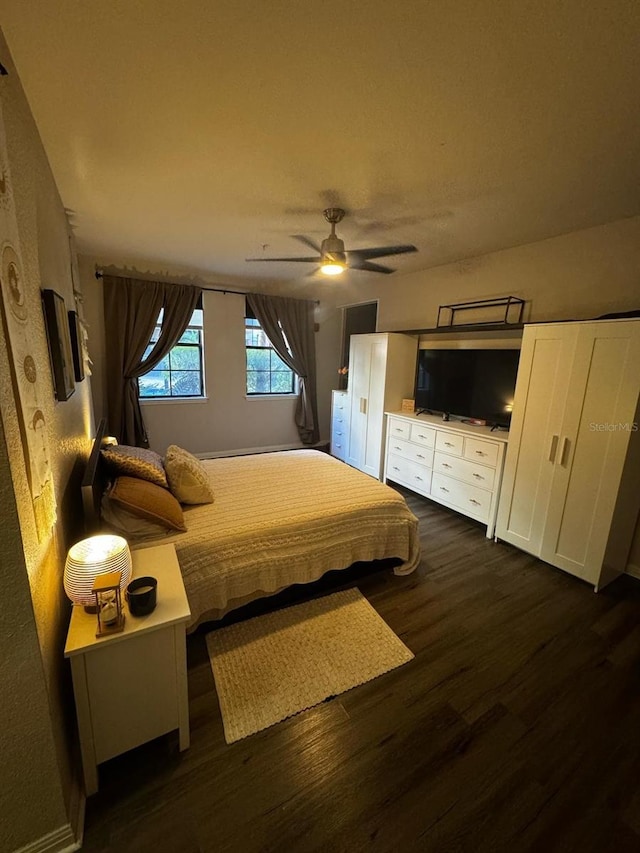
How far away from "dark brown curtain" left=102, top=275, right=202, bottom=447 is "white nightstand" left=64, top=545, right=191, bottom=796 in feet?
11.1

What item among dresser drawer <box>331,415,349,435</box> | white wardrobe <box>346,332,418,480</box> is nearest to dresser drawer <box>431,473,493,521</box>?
white wardrobe <box>346,332,418,480</box>

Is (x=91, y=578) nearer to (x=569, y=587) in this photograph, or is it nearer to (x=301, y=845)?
(x=301, y=845)

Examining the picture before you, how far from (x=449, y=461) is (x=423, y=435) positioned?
0.40 m

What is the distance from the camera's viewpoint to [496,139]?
5.40ft

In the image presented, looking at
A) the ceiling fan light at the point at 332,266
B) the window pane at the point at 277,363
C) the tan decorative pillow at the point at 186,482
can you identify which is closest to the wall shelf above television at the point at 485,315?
the ceiling fan light at the point at 332,266

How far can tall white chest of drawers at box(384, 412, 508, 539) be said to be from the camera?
3.08 meters

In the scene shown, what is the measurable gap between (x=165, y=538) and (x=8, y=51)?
2.03 m

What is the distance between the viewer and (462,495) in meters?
3.34

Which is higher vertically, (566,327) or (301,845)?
(566,327)

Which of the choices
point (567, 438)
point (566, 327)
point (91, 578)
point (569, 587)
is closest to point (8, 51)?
point (91, 578)

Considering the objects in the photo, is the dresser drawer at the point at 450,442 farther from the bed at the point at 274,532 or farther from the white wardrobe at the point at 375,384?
the bed at the point at 274,532

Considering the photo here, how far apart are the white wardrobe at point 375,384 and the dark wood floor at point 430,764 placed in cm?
252

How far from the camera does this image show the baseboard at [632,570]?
8.58 ft

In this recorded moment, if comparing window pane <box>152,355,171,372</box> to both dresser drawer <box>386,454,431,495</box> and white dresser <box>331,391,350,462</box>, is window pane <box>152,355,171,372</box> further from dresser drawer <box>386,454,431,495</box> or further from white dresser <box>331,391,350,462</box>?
dresser drawer <box>386,454,431,495</box>
